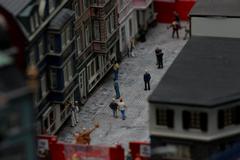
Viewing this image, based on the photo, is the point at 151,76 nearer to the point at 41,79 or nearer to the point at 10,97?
the point at 41,79

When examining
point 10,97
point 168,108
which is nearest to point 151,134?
point 168,108

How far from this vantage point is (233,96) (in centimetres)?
6750

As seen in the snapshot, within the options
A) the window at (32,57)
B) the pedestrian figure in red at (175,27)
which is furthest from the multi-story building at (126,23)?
the window at (32,57)

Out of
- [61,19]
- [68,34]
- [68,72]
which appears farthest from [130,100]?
[61,19]

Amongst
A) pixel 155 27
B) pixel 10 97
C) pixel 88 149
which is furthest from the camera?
pixel 155 27

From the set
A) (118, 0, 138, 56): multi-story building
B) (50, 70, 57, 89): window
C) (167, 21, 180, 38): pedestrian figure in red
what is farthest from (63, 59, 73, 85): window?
(167, 21, 180, 38): pedestrian figure in red

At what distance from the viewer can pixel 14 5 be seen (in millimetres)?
73000

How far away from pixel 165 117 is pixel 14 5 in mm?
14451

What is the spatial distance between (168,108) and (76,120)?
18.0 meters

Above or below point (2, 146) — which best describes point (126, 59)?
below

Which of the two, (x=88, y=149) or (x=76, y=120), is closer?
(x=88, y=149)

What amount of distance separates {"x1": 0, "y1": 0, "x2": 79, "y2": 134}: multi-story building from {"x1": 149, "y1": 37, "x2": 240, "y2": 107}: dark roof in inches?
367

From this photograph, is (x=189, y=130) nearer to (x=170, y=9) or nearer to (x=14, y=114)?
(x=14, y=114)

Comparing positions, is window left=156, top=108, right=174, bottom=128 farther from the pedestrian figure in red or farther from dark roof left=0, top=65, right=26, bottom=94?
the pedestrian figure in red
